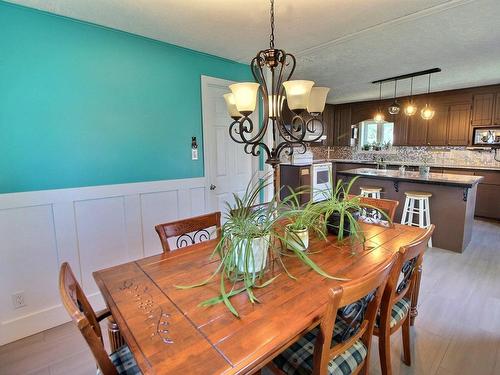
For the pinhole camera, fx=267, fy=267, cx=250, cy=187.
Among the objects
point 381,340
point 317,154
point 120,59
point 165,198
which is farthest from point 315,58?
point 317,154

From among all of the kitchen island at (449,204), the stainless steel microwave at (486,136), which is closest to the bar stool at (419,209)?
the kitchen island at (449,204)

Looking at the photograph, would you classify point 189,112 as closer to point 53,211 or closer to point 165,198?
point 165,198

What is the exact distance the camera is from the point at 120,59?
2330mm

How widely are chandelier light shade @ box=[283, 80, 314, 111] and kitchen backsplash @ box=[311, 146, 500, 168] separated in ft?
17.5

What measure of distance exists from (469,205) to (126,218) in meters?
4.12

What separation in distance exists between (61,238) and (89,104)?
1117mm

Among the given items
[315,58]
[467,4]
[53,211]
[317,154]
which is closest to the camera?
[467,4]

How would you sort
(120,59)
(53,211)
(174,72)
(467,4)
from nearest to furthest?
1. (467,4)
2. (53,211)
3. (120,59)
4. (174,72)

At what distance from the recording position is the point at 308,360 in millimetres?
1146

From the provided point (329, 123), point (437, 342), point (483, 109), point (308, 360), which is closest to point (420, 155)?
point (483, 109)

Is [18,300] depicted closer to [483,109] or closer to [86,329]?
[86,329]

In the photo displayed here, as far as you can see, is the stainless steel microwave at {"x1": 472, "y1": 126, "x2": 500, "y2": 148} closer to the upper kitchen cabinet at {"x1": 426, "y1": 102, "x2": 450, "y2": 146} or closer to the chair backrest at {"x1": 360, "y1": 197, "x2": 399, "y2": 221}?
the upper kitchen cabinet at {"x1": 426, "y1": 102, "x2": 450, "y2": 146}

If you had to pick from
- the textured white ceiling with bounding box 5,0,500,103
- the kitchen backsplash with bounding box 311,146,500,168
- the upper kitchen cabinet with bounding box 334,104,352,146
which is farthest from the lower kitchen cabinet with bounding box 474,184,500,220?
the upper kitchen cabinet with bounding box 334,104,352,146

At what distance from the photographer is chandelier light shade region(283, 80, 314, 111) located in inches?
61.8
